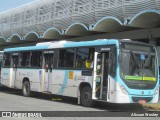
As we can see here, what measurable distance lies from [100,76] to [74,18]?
16.5 m

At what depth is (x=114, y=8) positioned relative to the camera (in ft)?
85.2

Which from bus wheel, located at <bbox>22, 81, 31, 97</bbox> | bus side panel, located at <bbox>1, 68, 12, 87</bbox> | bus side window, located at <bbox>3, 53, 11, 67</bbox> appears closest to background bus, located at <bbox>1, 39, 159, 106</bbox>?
bus wheel, located at <bbox>22, 81, 31, 97</bbox>

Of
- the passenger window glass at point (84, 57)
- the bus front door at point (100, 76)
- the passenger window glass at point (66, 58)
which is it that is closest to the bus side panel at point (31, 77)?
the passenger window glass at point (66, 58)

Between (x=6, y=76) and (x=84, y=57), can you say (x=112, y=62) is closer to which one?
(x=84, y=57)

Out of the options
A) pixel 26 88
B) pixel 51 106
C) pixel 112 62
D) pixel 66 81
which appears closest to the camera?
pixel 112 62

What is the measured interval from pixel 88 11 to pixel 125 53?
14.8 metres

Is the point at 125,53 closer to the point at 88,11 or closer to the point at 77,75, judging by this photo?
the point at 77,75

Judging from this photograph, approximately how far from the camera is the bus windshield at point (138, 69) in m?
14.8

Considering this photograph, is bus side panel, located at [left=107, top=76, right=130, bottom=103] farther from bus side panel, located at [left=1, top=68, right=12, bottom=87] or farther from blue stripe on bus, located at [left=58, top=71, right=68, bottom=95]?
bus side panel, located at [left=1, top=68, right=12, bottom=87]

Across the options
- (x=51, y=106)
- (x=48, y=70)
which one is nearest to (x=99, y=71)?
(x=51, y=106)

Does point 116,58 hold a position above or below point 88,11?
below

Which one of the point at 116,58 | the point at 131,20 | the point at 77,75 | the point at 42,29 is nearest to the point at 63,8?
the point at 42,29

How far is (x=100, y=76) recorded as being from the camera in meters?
15.5

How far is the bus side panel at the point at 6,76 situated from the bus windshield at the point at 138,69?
10276mm
